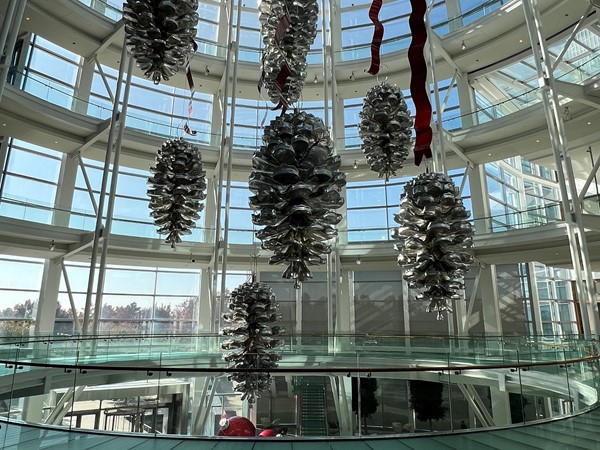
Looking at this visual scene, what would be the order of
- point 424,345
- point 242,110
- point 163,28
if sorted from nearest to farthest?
point 163,28 < point 424,345 < point 242,110

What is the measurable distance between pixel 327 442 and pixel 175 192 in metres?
2.32

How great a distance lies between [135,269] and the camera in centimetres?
1761

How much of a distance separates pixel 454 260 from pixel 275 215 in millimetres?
979

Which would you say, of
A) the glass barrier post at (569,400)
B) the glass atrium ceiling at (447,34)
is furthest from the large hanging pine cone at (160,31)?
the glass atrium ceiling at (447,34)

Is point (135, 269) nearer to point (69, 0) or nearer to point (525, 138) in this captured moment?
point (69, 0)

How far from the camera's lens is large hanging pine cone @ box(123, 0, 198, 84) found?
225 cm

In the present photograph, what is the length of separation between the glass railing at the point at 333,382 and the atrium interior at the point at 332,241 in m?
0.05

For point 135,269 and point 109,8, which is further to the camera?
point 135,269

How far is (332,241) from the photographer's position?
14789mm

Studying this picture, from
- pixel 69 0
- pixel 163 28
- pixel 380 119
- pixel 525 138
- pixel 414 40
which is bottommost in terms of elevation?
pixel 414 40

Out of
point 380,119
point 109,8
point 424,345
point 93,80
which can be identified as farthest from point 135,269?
point 380,119

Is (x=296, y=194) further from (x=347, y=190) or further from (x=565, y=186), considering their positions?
(x=347, y=190)

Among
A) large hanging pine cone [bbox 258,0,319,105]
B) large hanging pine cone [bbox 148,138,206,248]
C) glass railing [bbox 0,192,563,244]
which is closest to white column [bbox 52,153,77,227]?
glass railing [bbox 0,192,563,244]

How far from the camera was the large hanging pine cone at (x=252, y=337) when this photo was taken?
2.92 m
